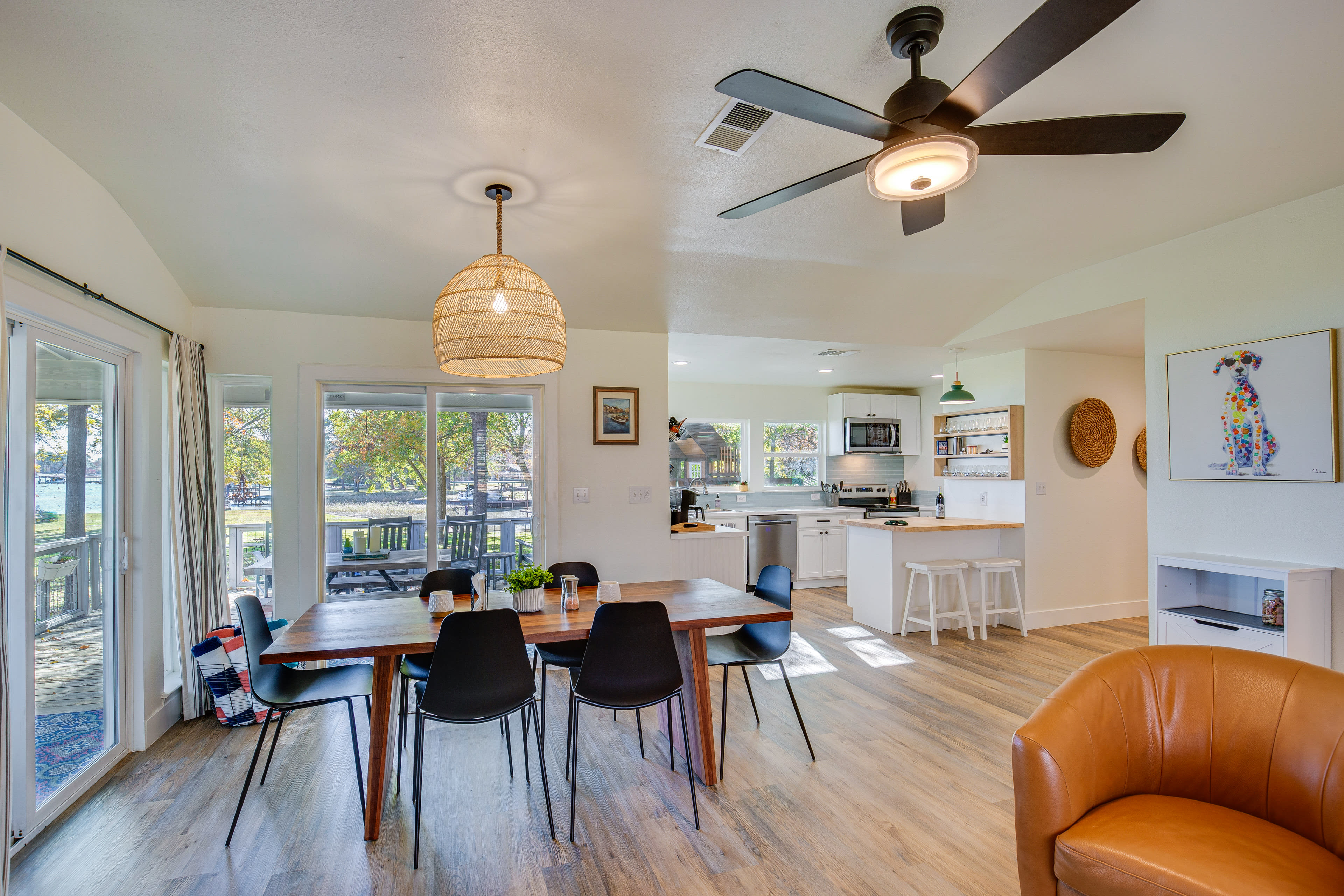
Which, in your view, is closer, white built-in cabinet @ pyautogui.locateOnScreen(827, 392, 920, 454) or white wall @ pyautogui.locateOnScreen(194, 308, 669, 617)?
white wall @ pyautogui.locateOnScreen(194, 308, 669, 617)

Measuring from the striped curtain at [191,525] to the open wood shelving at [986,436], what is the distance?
5.48 metres

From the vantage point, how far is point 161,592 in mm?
3174

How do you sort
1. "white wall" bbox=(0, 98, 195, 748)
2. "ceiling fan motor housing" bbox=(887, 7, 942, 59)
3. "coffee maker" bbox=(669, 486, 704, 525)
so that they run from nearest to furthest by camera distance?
1. "ceiling fan motor housing" bbox=(887, 7, 942, 59)
2. "white wall" bbox=(0, 98, 195, 748)
3. "coffee maker" bbox=(669, 486, 704, 525)

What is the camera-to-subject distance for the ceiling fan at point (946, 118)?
142cm

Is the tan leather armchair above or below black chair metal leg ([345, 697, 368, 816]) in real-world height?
above

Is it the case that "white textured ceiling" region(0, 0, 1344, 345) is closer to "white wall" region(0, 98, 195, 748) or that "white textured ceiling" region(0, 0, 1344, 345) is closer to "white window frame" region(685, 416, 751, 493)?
"white wall" region(0, 98, 195, 748)

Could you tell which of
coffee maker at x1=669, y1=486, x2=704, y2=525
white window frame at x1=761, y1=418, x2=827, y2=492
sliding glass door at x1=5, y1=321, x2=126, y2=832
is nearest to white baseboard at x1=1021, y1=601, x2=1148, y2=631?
coffee maker at x1=669, y1=486, x2=704, y2=525

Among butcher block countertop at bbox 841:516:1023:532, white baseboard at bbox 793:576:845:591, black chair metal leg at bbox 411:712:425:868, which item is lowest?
white baseboard at bbox 793:576:845:591

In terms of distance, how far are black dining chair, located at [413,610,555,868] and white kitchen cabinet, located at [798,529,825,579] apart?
4.86m

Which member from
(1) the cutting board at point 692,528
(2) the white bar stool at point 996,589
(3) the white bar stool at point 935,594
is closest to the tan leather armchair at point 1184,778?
(3) the white bar stool at point 935,594

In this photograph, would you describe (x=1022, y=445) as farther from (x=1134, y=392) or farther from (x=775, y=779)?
(x=775, y=779)

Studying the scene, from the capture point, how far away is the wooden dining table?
2271mm

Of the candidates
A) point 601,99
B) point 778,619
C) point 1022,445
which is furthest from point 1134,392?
point 601,99

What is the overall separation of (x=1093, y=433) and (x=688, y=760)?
461 cm
